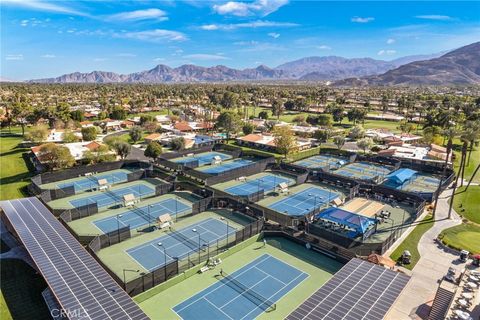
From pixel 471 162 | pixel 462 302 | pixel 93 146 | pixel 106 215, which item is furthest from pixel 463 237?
pixel 93 146

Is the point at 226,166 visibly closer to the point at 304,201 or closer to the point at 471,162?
the point at 304,201

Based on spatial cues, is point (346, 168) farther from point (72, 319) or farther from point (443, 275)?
point (72, 319)

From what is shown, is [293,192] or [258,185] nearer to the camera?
[293,192]

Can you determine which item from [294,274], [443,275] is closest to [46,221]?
[294,274]

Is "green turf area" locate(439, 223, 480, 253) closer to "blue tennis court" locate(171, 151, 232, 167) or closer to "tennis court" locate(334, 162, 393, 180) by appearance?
"tennis court" locate(334, 162, 393, 180)

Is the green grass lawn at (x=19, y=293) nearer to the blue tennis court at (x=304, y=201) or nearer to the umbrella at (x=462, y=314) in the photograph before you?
the blue tennis court at (x=304, y=201)

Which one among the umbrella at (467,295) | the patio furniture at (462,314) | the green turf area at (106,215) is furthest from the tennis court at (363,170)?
the patio furniture at (462,314)
